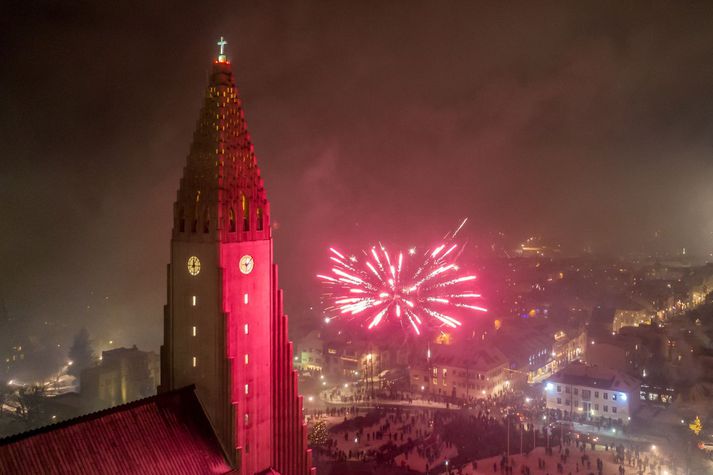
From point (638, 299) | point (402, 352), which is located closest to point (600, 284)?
point (638, 299)

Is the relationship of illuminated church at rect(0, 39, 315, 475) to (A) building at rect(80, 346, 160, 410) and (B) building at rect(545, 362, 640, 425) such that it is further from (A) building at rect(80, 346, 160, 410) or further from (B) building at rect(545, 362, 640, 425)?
(A) building at rect(80, 346, 160, 410)


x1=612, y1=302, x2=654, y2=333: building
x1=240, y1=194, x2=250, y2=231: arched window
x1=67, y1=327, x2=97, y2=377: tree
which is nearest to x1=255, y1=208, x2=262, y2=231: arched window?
x1=240, y1=194, x2=250, y2=231: arched window

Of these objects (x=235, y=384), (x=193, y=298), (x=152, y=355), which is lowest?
(x=152, y=355)

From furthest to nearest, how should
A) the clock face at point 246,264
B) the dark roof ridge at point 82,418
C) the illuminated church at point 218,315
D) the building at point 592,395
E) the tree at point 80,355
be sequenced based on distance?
the tree at point 80,355
the building at point 592,395
the clock face at point 246,264
the illuminated church at point 218,315
the dark roof ridge at point 82,418

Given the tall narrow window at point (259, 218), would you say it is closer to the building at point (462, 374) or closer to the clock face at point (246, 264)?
the clock face at point (246, 264)

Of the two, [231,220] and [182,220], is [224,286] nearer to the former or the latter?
[231,220]

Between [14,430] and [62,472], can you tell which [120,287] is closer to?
[14,430]

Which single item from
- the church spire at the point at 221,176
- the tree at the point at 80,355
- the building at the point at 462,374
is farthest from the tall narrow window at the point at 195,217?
the tree at the point at 80,355
